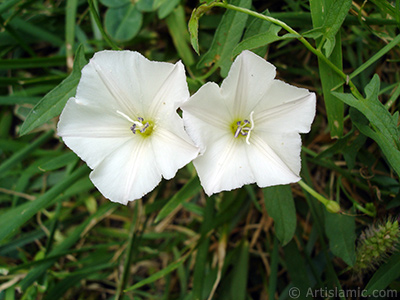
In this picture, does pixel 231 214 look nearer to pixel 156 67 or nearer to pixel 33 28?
pixel 156 67

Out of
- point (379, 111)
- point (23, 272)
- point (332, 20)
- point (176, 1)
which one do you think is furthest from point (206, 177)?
point (23, 272)

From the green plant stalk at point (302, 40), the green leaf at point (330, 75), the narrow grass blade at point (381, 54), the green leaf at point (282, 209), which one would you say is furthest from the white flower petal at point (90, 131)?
the narrow grass blade at point (381, 54)

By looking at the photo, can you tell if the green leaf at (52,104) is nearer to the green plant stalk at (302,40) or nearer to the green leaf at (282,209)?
the green plant stalk at (302,40)

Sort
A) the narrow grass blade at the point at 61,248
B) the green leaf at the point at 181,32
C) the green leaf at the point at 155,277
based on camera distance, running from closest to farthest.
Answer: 1. the green leaf at the point at 155,277
2. the narrow grass blade at the point at 61,248
3. the green leaf at the point at 181,32

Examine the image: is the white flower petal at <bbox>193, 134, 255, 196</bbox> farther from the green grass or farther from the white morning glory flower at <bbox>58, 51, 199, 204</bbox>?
the green grass

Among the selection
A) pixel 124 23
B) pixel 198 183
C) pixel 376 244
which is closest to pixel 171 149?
pixel 198 183

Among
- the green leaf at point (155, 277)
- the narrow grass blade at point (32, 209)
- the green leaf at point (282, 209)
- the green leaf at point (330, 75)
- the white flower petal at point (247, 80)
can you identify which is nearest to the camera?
the white flower petal at point (247, 80)

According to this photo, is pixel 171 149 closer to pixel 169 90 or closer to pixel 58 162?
pixel 169 90
